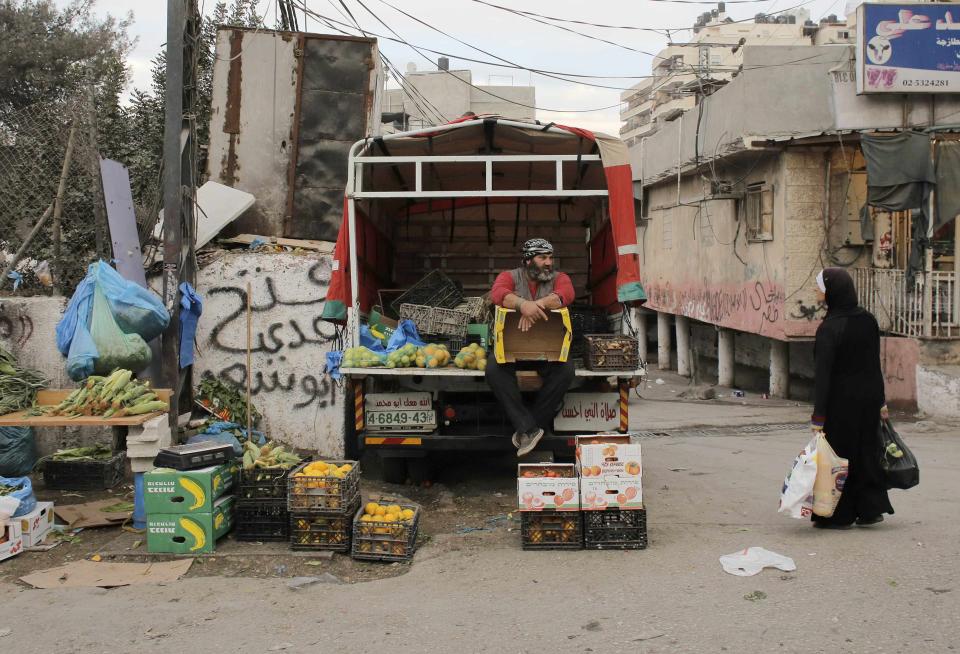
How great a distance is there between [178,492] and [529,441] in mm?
2501

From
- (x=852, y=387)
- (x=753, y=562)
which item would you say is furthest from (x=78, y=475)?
(x=852, y=387)

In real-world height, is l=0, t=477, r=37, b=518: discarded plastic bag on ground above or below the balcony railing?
below

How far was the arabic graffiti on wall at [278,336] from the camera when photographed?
8.70m

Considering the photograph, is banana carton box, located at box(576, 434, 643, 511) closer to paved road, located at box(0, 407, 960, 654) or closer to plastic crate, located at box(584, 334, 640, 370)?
paved road, located at box(0, 407, 960, 654)

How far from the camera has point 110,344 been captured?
7.09 metres

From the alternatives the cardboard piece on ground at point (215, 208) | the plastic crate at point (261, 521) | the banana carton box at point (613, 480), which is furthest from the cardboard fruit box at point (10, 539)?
the cardboard piece on ground at point (215, 208)

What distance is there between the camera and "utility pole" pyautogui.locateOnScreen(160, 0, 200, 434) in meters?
7.32

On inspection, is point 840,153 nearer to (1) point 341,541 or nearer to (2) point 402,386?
(2) point 402,386

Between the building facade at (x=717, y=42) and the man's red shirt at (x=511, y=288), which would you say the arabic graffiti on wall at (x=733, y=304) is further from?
the building facade at (x=717, y=42)

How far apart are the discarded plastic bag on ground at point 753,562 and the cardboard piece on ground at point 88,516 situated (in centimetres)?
435

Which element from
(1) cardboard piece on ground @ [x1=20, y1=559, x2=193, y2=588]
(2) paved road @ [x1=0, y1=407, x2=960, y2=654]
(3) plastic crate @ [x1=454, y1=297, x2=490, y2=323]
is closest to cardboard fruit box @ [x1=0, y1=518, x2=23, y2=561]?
(1) cardboard piece on ground @ [x1=20, y1=559, x2=193, y2=588]

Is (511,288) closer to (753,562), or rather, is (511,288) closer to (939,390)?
(753,562)

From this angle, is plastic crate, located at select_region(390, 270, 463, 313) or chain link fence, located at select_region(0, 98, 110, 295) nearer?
chain link fence, located at select_region(0, 98, 110, 295)

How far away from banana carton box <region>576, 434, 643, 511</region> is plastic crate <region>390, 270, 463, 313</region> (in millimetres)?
3429
